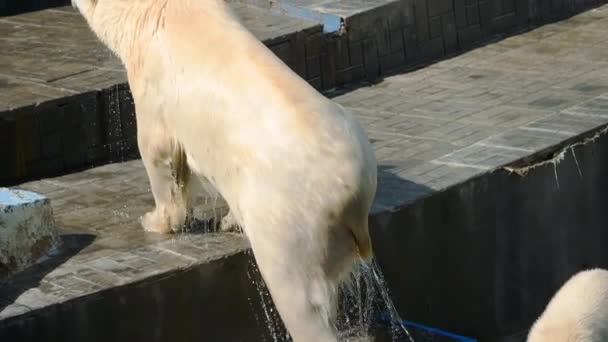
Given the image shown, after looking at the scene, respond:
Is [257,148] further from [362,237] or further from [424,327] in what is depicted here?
[424,327]

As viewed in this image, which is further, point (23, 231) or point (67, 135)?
point (67, 135)

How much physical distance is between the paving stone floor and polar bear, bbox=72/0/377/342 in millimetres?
354

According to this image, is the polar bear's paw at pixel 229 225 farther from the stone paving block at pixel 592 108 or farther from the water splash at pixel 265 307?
the stone paving block at pixel 592 108

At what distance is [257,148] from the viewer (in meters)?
5.52

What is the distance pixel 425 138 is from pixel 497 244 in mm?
833

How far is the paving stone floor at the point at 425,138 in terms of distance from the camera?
6156 millimetres

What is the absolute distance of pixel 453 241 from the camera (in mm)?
7211

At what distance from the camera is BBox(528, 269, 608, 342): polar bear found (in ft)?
19.8

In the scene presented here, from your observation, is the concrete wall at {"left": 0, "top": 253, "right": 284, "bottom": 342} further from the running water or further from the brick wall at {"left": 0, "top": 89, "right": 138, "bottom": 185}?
the brick wall at {"left": 0, "top": 89, "right": 138, "bottom": 185}

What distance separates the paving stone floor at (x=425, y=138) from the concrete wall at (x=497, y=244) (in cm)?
12

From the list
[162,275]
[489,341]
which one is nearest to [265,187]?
[162,275]

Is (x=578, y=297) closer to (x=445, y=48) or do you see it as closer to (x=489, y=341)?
(x=489, y=341)

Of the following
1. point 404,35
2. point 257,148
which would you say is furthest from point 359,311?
point 404,35

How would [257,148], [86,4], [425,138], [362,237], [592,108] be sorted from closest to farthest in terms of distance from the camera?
[362,237]
[257,148]
[86,4]
[425,138]
[592,108]
